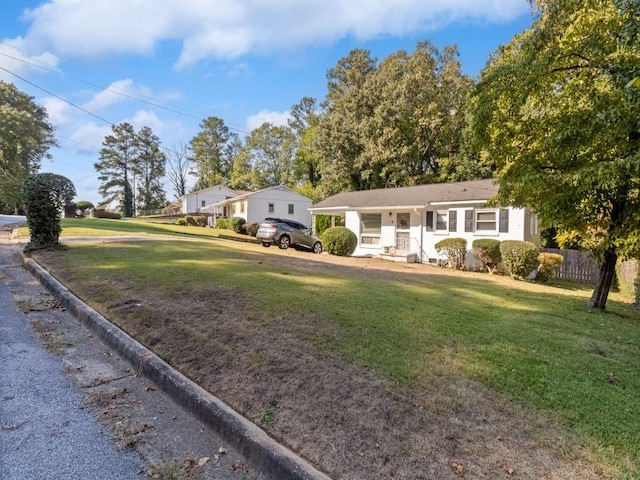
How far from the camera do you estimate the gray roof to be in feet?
55.0

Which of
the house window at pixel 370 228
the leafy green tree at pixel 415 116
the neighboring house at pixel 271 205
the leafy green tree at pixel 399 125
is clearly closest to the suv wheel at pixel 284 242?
the house window at pixel 370 228

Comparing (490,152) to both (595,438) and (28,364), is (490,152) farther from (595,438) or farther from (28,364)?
(28,364)

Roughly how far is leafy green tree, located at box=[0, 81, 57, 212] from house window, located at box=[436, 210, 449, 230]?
3810cm

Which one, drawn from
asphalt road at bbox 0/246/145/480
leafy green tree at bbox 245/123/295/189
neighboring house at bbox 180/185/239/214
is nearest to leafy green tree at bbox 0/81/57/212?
neighboring house at bbox 180/185/239/214

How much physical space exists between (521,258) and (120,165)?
233ft

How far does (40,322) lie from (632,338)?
8.57 metres

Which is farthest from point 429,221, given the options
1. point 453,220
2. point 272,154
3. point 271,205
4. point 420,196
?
point 272,154

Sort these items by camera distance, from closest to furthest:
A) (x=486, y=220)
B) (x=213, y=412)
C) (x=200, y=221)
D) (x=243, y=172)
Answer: (x=213, y=412), (x=486, y=220), (x=200, y=221), (x=243, y=172)

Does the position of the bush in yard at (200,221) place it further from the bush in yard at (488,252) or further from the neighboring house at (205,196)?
the bush in yard at (488,252)

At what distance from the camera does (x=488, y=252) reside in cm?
1452

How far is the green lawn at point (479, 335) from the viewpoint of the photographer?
306 cm

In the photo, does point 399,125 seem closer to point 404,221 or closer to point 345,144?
point 345,144

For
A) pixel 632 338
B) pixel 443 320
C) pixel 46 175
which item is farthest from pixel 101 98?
pixel 632 338

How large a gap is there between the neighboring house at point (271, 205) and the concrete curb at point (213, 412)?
1180 inches
